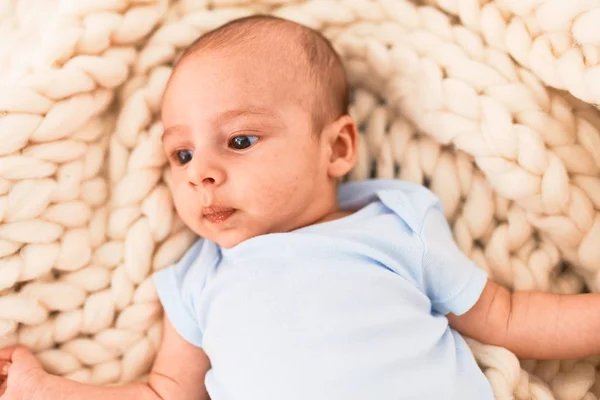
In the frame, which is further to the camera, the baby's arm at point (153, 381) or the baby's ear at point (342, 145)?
the baby's ear at point (342, 145)

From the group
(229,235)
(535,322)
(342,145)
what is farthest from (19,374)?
(535,322)

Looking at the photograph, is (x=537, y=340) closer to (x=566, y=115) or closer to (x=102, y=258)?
(x=566, y=115)

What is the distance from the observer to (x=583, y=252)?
1.02m

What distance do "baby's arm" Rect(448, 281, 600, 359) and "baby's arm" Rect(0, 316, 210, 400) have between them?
1.30 ft

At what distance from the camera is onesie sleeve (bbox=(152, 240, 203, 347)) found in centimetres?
103

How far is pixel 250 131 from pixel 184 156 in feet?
0.43

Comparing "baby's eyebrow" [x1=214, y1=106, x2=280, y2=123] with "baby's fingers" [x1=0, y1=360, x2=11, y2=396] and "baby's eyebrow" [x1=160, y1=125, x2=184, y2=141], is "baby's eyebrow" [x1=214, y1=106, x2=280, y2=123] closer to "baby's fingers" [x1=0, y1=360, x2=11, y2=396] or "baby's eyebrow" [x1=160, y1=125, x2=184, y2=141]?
"baby's eyebrow" [x1=160, y1=125, x2=184, y2=141]

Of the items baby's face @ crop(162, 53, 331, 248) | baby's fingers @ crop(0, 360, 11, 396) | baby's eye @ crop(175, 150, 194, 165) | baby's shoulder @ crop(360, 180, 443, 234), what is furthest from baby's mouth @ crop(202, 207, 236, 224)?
baby's fingers @ crop(0, 360, 11, 396)

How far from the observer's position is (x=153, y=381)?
40.0 inches

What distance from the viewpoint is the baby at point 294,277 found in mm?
900

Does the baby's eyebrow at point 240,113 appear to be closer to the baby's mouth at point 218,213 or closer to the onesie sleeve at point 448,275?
the baby's mouth at point 218,213

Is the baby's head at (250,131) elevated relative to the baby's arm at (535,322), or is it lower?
elevated

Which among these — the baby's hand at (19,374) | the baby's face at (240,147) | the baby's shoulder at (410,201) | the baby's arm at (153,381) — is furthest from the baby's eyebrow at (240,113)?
the baby's hand at (19,374)

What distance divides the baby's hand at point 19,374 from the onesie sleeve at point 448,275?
574mm
